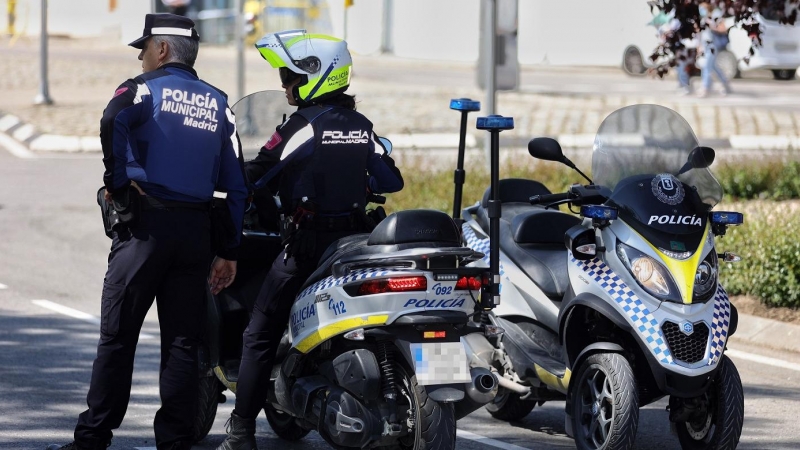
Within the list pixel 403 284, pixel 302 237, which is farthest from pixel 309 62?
pixel 403 284

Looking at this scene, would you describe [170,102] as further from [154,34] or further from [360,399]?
[360,399]

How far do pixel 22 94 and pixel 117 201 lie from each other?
1857 cm

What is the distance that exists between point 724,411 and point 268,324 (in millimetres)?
1868

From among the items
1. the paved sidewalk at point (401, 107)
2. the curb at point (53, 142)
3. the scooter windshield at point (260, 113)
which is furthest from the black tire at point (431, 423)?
the curb at point (53, 142)

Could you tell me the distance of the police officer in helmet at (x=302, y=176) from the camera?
18.0 feet

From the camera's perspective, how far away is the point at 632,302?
550cm

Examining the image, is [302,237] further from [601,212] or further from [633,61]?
[633,61]

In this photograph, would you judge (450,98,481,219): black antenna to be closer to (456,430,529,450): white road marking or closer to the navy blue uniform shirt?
(456,430,529,450): white road marking

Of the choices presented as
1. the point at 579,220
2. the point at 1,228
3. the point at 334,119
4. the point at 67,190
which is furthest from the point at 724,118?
the point at 334,119

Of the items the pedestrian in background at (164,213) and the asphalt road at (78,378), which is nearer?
the pedestrian in background at (164,213)

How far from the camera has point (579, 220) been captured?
6730mm

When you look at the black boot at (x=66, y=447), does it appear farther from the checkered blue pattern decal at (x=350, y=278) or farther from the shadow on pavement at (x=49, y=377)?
the checkered blue pattern decal at (x=350, y=278)

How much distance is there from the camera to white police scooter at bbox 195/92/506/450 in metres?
5.02

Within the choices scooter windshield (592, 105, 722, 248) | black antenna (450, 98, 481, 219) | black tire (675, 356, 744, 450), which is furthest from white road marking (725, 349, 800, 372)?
black tire (675, 356, 744, 450)
